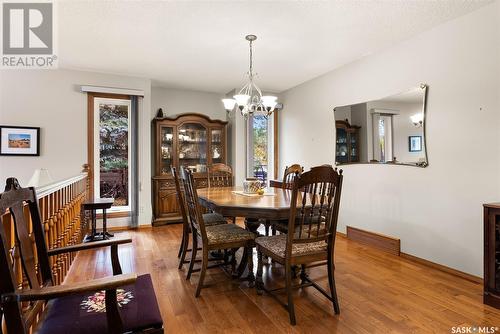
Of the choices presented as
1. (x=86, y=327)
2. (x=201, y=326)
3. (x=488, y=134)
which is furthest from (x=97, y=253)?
(x=488, y=134)

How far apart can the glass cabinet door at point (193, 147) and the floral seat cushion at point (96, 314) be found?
13.3 ft

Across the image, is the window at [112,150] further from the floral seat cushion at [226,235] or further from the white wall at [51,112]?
the floral seat cushion at [226,235]

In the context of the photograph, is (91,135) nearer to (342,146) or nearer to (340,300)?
(342,146)

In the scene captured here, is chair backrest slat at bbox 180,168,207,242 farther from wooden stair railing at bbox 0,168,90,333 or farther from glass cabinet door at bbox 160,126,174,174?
glass cabinet door at bbox 160,126,174,174

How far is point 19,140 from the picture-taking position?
4035mm

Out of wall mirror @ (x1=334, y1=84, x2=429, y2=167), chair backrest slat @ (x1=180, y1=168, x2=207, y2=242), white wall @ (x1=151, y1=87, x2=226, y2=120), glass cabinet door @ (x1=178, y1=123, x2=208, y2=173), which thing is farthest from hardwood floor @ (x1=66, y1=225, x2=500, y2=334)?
white wall @ (x1=151, y1=87, x2=226, y2=120)

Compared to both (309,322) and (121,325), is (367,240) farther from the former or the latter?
(121,325)

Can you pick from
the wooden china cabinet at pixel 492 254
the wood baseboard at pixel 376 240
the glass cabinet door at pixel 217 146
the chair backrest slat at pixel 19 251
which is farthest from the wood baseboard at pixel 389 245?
the chair backrest slat at pixel 19 251

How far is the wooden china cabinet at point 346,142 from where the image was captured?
13.2ft

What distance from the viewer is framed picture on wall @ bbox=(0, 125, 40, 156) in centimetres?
396

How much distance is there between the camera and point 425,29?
3.03 m

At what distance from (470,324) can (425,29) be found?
2.76 metres

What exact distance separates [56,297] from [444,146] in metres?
3.32

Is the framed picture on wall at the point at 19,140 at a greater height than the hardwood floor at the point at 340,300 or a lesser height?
greater
